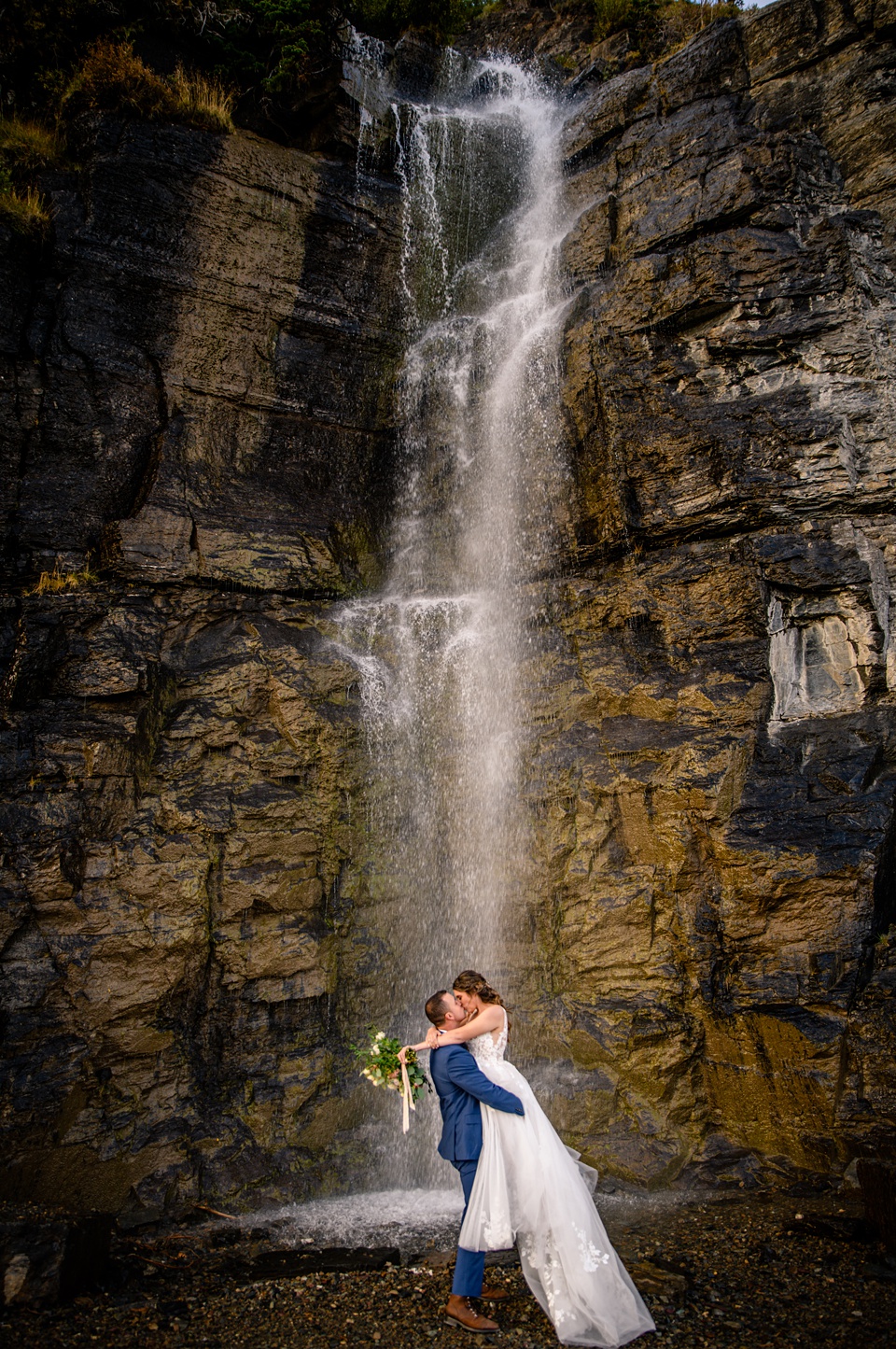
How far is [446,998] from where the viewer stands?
18.0ft

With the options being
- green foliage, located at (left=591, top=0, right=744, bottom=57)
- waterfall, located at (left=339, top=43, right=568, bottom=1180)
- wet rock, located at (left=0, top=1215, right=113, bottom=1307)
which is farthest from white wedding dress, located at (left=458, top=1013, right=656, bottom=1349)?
green foliage, located at (left=591, top=0, right=744, bottom=57)

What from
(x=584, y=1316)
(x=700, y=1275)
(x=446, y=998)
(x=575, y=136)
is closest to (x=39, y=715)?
(x=446, y=998)

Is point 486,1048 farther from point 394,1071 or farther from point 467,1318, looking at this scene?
point 467,1318

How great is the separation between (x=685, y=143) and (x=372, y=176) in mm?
4979

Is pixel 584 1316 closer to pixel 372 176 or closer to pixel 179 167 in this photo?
pixel 179 167

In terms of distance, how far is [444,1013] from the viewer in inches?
212

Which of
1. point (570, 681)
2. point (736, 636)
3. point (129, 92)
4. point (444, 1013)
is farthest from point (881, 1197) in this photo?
point (129, 92)

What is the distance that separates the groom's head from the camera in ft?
17.7

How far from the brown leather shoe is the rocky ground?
87mm

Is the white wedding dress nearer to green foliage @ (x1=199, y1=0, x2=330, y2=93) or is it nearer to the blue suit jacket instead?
the blue suit jacket

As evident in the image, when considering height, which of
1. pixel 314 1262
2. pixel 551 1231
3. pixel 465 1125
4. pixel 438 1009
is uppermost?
pixel 438 1009

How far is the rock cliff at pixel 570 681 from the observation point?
24.4 ft

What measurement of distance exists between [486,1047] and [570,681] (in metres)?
4.87

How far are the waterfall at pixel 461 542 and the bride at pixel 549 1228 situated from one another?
347cm
